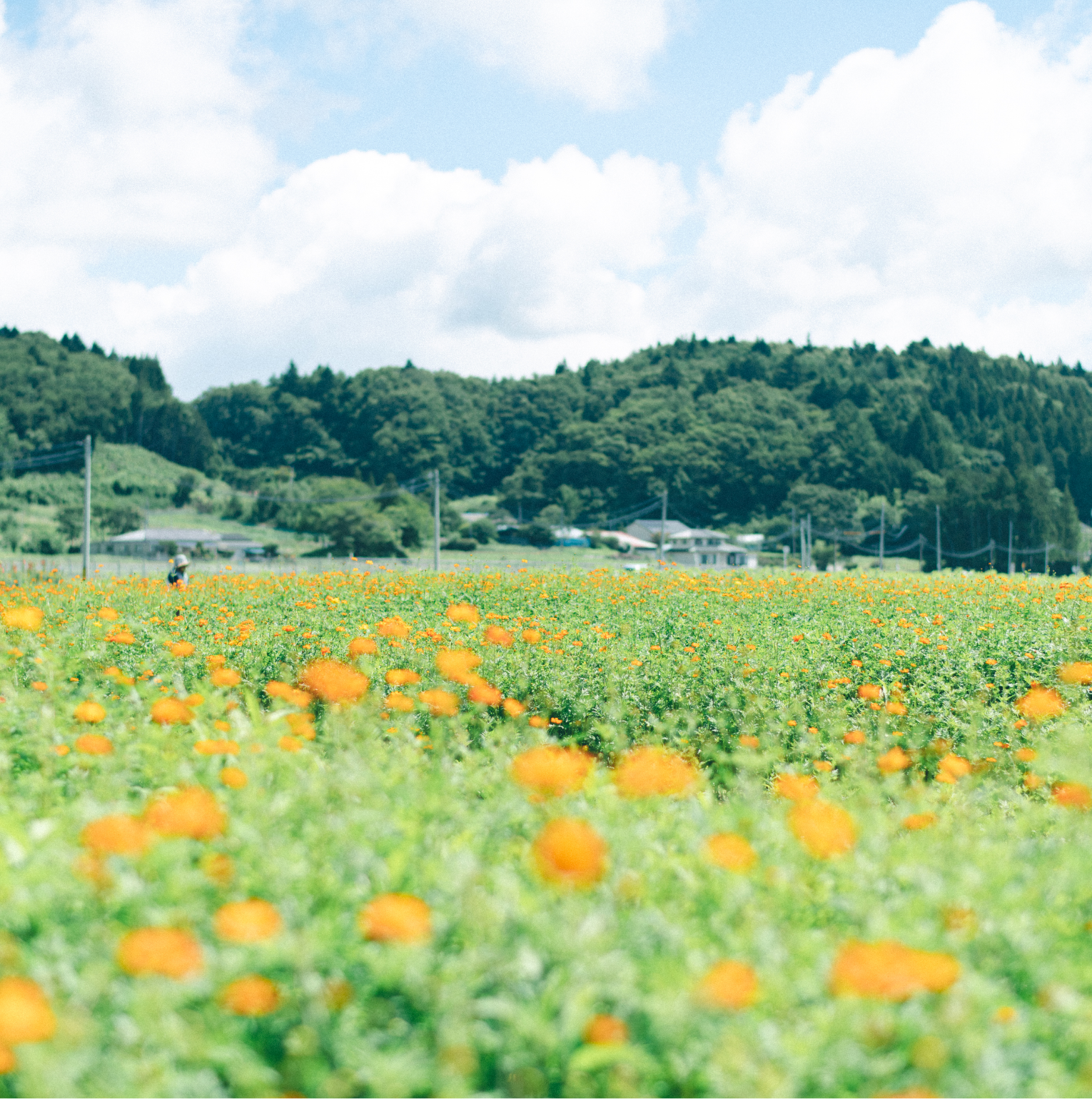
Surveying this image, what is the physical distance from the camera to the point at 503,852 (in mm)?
2658

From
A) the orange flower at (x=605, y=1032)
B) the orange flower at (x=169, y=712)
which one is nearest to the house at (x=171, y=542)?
the orange flower at (x=169, y=712)

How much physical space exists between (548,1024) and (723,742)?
5371 millimetres

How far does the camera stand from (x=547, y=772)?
8.39 feet

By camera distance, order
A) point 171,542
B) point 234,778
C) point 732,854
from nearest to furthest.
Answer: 1. point 732,854
2. point 234,778
3. point 171,542

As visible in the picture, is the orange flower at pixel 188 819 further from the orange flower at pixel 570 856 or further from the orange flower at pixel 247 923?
the orange flower at pixel 570 856

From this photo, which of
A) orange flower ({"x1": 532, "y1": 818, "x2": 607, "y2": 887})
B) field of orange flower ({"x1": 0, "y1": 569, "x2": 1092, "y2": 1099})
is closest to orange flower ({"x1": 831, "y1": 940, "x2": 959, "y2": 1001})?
field of orange flower ({"x1": 0, "y1": 569, "x2": 1092, "y2": 1099})

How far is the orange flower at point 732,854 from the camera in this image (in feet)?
7.61

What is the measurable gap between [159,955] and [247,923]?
194mm

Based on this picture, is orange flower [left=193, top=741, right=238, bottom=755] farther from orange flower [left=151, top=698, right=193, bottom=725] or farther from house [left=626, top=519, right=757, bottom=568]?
house [left=626, top=519, right=757, bottom=568]

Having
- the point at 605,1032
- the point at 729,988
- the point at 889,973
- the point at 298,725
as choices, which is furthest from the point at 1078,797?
the point at 298,725

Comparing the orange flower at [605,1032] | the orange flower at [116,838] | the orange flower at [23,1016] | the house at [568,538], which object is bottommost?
the orange flower at [605,1032]

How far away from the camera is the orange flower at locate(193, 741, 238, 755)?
294 cm

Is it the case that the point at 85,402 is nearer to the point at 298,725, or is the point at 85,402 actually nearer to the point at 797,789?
the point at 298,725

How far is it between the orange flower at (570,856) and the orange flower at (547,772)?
1.28 feet
